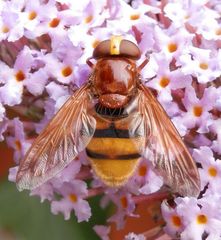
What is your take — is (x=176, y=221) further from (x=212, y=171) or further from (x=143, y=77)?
(x=143, y=77)

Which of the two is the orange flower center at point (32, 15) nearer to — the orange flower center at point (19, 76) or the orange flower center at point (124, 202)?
the orange flower center at point (19, 76)

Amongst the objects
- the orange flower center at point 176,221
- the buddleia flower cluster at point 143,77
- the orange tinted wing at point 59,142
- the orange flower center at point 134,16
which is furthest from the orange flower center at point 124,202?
the orange flower center at point 134,16

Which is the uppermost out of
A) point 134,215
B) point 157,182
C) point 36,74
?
point 36,74

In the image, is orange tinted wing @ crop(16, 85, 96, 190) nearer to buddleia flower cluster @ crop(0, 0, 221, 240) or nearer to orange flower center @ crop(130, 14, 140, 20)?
buddleia flower cluster @ crop(0, 0, 221, 240)

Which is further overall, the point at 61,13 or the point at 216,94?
the point at 61,13

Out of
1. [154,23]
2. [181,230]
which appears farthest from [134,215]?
[154,23]

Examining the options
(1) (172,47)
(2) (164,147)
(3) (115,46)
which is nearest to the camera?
(2) (164,147)

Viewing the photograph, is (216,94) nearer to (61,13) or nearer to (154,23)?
(154,23)

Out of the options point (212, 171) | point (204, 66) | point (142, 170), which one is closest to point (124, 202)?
point (142, 170)
